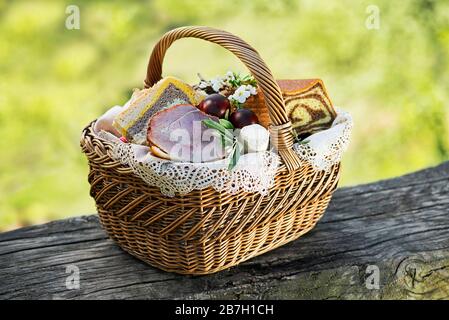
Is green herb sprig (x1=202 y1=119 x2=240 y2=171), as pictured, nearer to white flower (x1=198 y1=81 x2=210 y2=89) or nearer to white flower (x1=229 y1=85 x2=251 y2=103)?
white flower (x1=229 y1=85 x2=251 y2=103)

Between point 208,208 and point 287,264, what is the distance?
371mm

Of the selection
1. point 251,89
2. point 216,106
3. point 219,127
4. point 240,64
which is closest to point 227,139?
point 219,127

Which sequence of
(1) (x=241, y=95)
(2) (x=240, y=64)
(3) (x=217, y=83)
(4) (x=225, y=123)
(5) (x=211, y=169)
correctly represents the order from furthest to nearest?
(2) (x=240, y=64), (3) (x=217, y=83), (1) (x=241, y=95), (4) (x=225, y=123), (5) (x=211, y=169)

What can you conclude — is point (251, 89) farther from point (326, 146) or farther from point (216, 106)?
point (326, 146)

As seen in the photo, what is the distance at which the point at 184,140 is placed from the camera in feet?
4.63

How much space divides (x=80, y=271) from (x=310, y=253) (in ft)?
2.28

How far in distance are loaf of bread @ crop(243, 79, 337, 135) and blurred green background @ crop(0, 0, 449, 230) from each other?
6.13 ft

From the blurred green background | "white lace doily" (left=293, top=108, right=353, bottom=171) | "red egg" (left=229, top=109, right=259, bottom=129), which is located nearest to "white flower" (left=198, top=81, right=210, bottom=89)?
"red egg" (left=229, top=109, right=259, bottom=129)

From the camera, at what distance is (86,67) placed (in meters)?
3.61

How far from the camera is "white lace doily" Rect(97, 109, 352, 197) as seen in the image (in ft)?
4.40

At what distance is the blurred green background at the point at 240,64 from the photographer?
3455 millimetres

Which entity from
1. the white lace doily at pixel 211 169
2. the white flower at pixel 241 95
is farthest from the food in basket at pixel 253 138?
the white flower at pixel 241 95

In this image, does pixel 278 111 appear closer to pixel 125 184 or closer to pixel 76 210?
pixel 125 184
